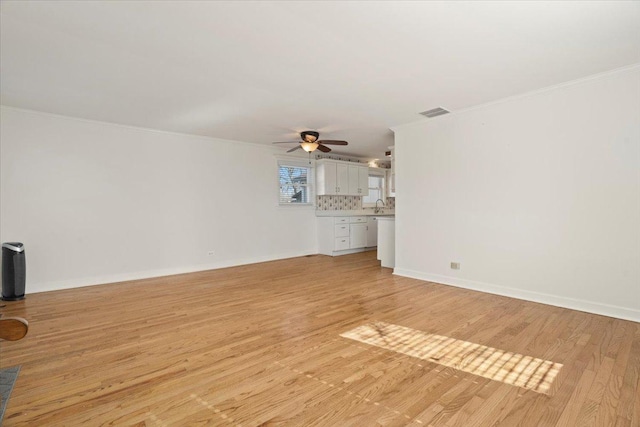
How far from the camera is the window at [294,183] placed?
7023mm

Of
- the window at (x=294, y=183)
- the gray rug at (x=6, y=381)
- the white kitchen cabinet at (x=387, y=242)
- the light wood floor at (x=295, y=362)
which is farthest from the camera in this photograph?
the window at (x=294, y=183)

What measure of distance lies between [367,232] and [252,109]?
14.9ft

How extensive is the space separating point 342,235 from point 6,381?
19.1ft

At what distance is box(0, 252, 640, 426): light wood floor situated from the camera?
170cm

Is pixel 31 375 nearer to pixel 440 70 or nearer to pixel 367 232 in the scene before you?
pixel 440 70

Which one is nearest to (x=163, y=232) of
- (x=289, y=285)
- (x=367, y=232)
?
(x=289, y=285)

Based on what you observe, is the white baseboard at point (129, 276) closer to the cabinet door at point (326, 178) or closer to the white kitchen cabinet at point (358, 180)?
the cabinet door at point (326, 178)

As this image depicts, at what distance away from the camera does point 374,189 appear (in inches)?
349

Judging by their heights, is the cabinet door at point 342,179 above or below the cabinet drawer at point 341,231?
above

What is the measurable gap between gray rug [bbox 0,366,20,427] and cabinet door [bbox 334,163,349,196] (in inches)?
243

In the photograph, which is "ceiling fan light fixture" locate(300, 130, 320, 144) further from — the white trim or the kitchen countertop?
the kitchen countertop

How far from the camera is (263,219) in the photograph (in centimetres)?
661

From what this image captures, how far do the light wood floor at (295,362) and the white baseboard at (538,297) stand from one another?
0.13 m

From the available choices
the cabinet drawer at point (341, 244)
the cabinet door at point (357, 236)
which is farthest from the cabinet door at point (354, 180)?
the cabinet drawer at point (341, 244)
